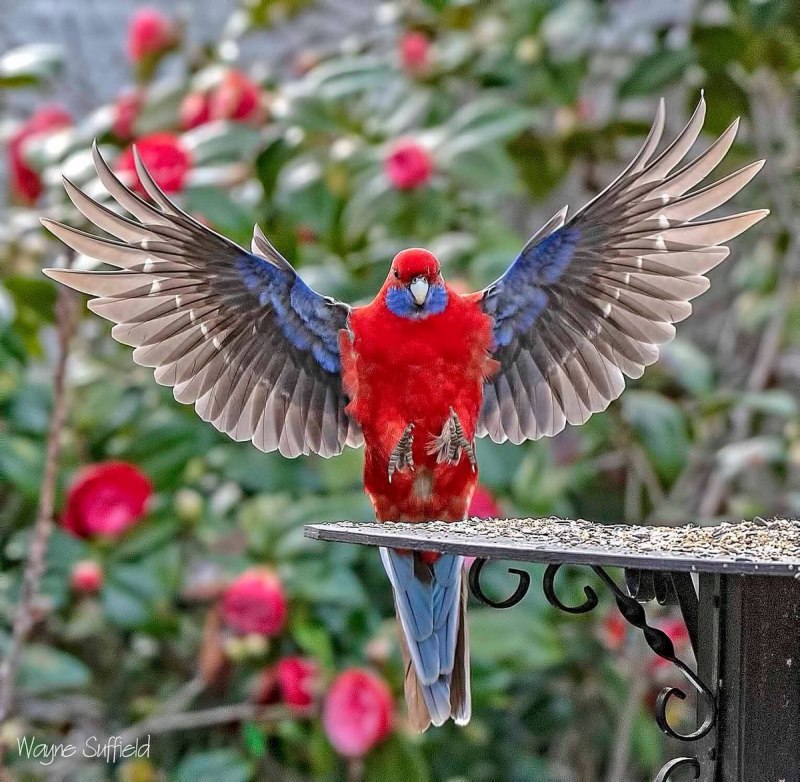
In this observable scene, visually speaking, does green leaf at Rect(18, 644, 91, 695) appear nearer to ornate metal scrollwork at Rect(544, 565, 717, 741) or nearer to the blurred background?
the blurred background

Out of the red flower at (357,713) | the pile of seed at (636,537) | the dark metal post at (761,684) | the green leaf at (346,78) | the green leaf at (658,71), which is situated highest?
the green leaf at (658,71)

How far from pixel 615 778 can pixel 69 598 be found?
1396 millimetres

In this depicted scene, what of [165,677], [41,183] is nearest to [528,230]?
[41,183]

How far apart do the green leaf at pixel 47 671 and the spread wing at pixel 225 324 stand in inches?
31.4

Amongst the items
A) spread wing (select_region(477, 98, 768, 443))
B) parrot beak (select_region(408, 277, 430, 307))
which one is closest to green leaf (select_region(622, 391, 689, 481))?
spread wing (select_region(477, 98, 768, 443))

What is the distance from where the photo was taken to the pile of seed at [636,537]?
113 cm

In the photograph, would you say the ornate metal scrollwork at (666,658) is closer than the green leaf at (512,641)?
Yes

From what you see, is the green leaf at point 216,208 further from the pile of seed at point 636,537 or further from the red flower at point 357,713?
the pile of seed at point 636,537

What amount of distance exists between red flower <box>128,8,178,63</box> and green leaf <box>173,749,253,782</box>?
1.91 meters

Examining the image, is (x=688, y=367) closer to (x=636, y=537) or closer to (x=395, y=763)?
(x=395, y=763)

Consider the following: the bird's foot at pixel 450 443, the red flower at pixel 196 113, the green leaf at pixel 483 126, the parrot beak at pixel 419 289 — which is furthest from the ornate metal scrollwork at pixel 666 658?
the red flower at pixel 196 113

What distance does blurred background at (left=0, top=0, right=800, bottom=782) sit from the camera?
7.72 feet
